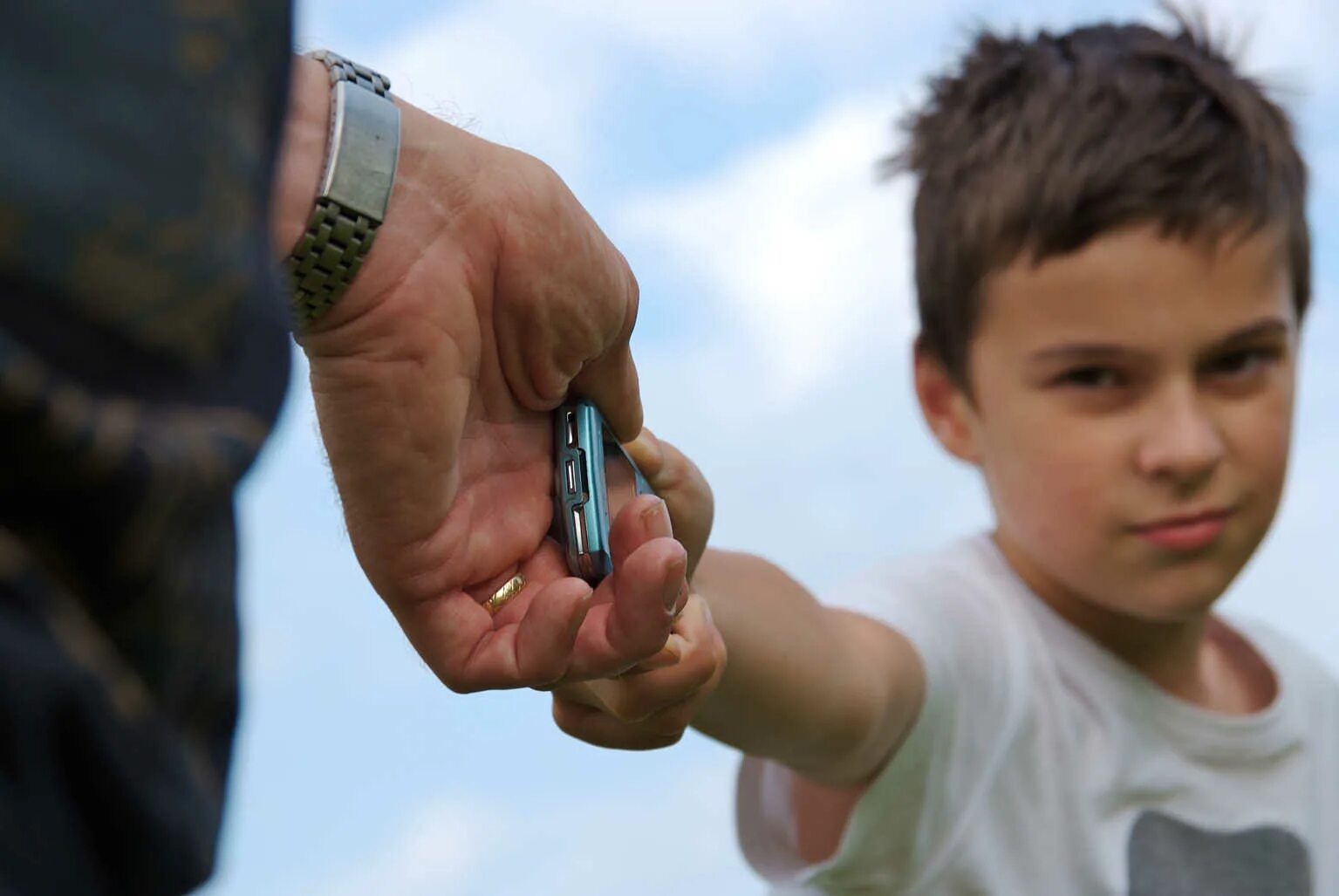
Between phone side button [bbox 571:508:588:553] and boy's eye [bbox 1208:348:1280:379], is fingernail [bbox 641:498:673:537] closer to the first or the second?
phone side button [bbox 571:508:588:553]

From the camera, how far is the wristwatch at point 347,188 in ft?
3.29

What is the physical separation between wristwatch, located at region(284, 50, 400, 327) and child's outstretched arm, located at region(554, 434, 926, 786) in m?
0.41

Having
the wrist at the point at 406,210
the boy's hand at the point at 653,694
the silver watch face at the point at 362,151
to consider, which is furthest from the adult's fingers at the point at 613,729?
the silver watch face at the point at 362,151

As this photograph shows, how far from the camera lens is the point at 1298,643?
2795 millimetres

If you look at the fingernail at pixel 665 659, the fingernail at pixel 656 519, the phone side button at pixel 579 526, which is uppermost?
the fingernail at pixel 656 519

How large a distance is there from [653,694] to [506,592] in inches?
5.9

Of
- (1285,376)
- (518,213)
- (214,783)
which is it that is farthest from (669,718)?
(1285,376)

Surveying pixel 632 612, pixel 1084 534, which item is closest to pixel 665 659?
pixel 632 612

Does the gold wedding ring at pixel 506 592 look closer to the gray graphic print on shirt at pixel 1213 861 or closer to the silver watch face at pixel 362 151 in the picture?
the silver watch face at pixel 362 151

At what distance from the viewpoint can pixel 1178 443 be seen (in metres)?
2.16

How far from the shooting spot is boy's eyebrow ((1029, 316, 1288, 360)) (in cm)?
217

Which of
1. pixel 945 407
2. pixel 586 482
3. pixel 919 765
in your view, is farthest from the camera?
pixel 945 407

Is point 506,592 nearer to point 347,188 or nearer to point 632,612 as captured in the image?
point 632,612

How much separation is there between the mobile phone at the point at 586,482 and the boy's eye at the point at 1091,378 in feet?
3.38
